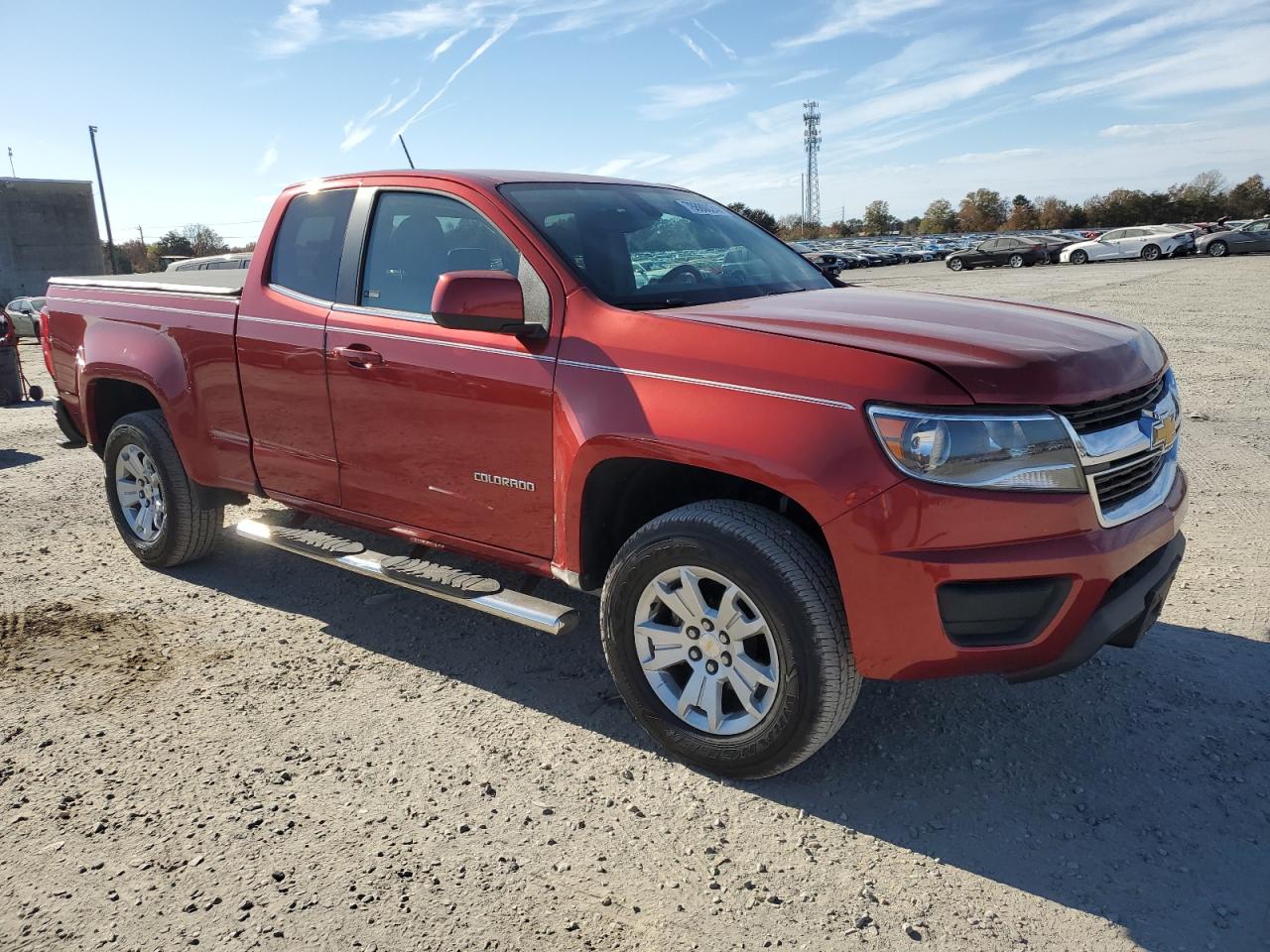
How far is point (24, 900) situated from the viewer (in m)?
2.58

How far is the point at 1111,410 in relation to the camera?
9.06ft

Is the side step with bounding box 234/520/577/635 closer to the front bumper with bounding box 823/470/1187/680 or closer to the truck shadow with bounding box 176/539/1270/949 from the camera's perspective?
the truck shadow with bounding box 176/539/1270/949

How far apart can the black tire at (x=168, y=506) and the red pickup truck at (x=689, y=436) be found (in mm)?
237

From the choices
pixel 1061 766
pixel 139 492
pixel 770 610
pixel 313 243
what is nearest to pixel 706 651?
pixel 770 610

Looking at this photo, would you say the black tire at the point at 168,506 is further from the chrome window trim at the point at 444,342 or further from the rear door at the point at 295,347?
the chrome window trim at the point at 444,342

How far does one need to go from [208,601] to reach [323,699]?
1379 mm

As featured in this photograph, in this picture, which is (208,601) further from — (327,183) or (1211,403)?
(1211,403)

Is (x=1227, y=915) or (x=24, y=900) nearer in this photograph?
(x=1227, y=915)

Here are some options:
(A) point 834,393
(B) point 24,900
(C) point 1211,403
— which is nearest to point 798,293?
(A) point 834,393

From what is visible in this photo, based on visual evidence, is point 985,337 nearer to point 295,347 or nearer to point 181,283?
point 295,347

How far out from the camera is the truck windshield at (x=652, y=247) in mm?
3436

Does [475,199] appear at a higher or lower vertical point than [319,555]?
higher

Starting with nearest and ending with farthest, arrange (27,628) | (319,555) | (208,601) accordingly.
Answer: (319,555) → (27,628) → (208,601)

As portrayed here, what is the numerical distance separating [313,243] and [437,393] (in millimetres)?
1188
